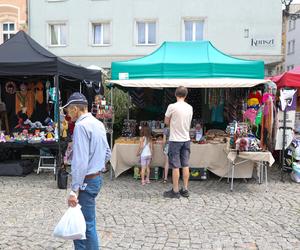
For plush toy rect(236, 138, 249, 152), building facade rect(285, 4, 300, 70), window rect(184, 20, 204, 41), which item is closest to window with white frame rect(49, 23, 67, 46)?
window rect(184, 20, 204, 41)

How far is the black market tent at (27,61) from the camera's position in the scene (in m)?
6.40

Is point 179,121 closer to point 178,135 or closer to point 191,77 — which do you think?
point 178,135

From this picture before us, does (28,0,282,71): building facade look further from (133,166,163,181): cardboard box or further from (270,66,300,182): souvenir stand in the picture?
(133,166,163,181): cardboard box

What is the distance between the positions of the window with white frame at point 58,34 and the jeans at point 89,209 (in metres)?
18.9

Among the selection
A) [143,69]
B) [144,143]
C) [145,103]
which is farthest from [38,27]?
[144,143]

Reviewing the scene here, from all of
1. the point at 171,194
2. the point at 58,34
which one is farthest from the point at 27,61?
the point at 58,34

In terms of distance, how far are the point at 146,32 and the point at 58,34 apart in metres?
4.94

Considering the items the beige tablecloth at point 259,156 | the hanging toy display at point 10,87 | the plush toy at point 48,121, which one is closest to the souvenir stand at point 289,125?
the beige tablecloth at point 259,156

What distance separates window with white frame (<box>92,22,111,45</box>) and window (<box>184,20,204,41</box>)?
420 cm

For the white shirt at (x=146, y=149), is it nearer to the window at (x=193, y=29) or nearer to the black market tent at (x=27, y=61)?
the black market tent at (x=27, y=61)

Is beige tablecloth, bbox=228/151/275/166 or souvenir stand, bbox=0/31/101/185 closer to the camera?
beige tablecloth, bbox=228/151/275/166

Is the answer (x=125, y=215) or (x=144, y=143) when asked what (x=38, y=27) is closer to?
(x=144, y=143)

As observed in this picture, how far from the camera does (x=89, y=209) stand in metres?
3.00

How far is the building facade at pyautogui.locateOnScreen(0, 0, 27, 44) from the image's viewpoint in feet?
66.5
